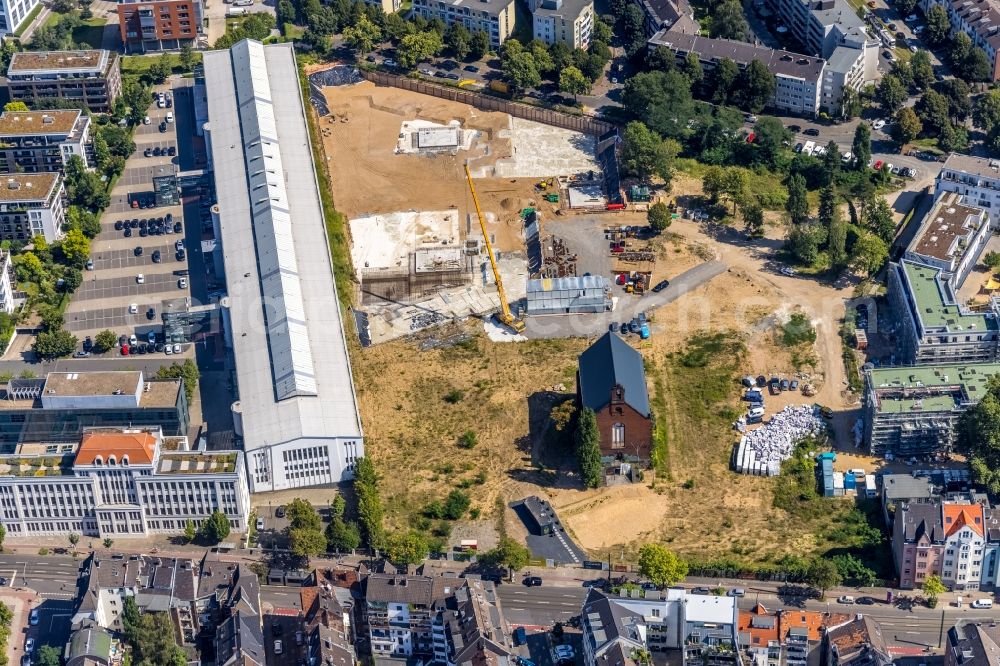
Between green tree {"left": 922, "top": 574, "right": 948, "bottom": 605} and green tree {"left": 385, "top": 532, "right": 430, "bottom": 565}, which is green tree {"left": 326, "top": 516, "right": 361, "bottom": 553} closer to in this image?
green tree {"left": 385, "top": 532, "right": 430, "bottom": 565}

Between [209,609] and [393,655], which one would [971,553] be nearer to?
[393,655]

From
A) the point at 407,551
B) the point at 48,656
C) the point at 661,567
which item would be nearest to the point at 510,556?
the point at 407,551

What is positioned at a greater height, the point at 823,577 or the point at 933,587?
the point at 823,577

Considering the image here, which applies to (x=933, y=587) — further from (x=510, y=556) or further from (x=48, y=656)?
(x=48, y=656)

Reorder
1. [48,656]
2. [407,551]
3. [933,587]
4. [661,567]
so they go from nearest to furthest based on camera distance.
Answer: [48,656] → [933,587] → [661,567] → [407,551]

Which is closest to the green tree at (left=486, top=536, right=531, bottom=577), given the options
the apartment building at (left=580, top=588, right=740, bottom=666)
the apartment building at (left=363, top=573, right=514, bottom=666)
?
the apartment building at (left=363, top=573, right=514, bottom=666)
